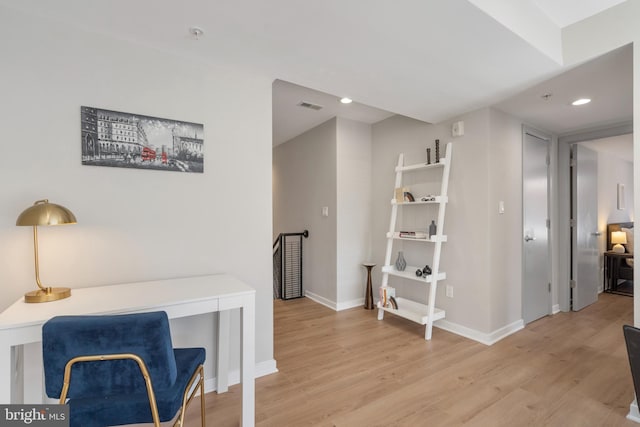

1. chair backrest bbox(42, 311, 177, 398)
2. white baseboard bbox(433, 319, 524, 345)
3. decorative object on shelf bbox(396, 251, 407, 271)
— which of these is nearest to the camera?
chair backrest bbox(42, 311, 177, 398)

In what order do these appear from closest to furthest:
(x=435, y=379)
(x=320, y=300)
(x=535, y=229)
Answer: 1. (x=435, y=379)
2. (x=535, y=229)
3. (x=320, y=300)

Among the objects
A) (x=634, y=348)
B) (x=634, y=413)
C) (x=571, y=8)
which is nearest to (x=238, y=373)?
(x=634, y=348)

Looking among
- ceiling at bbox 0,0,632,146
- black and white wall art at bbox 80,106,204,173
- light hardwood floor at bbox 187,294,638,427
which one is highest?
ceiling at bbox 0,0,632,146

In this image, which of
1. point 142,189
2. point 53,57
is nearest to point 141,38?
point 53,57

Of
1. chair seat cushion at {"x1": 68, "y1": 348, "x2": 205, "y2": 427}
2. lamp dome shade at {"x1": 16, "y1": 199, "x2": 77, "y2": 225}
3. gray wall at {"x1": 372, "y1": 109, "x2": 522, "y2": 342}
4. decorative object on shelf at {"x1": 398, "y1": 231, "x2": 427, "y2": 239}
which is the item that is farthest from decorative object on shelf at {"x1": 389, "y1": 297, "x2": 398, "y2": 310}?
lamp dome shade at {"x1": 16, "y1": 199, "x2": 77, "y2": 225}

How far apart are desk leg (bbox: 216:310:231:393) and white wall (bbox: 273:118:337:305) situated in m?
1.97

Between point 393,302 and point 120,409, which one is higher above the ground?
point 120,409

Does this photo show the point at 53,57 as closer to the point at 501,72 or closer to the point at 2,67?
the point at 2,67

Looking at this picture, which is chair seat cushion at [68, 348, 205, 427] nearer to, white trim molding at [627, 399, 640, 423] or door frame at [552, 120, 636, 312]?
white trim molding at [627, 399, 640, 423]

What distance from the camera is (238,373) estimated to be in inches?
84.5

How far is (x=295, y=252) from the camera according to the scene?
14.9 feet

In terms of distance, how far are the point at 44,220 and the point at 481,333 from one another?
3.41 m

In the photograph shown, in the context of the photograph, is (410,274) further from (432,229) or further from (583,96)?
(583,96)

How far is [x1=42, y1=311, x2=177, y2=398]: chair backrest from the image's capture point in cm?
104
